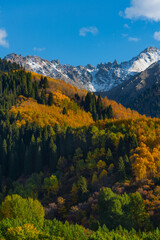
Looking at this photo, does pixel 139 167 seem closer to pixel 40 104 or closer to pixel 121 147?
pixel 121 147

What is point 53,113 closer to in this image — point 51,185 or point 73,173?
point 73,173

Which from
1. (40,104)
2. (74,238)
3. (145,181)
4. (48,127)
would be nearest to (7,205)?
(74,238)

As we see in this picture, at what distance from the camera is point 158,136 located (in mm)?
90312

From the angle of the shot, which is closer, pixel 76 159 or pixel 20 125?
pixel 76 159

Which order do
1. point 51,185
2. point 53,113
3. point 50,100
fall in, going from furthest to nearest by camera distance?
1. point 50,100
2. point 53,113
3. point 51,185

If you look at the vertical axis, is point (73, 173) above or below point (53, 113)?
below

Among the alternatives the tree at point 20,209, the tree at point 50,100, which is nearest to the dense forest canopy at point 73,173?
the tree at point 20,209

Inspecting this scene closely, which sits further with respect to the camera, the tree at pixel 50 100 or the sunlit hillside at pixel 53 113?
the tree at pixel 50 100

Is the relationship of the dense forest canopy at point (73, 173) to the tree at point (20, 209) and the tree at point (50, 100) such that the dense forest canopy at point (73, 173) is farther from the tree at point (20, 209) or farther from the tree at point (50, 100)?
the tree at point (50, 100)

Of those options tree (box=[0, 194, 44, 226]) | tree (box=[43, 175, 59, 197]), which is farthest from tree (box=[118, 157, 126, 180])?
tree (box=[0, 194, 44, 226])

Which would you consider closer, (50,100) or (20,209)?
(20,209)

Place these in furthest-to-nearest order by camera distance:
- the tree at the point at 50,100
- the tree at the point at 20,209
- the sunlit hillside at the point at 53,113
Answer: the tree at the point at 50,100
the sunlit hillside at the point at 53,113
the tree at the point at 20,209

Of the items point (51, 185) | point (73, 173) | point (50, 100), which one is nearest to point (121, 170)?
point (73, 173)

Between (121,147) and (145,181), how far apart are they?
60.8ft
